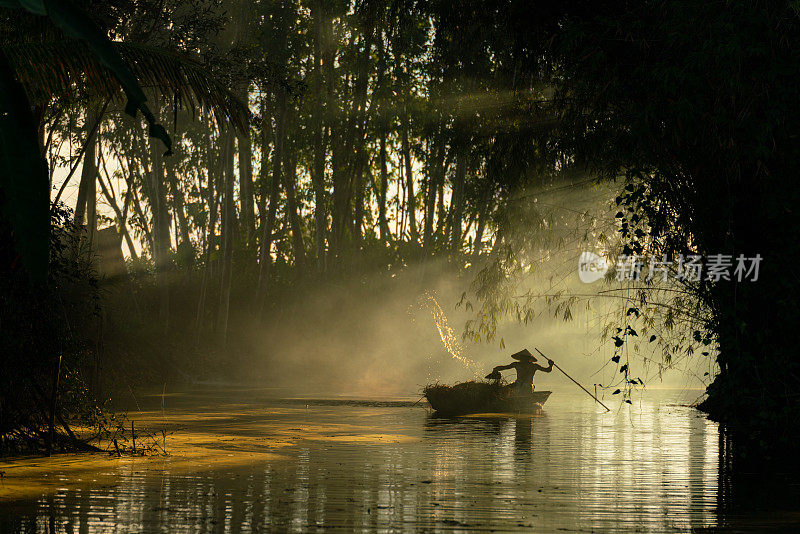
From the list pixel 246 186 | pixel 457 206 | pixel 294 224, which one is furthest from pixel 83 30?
pixel 246 186

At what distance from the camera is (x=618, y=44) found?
389 inches

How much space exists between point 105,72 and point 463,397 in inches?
492

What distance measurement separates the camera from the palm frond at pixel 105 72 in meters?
8.86

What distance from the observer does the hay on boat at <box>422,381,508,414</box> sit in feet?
66.2

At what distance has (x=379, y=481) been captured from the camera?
9.92 meters

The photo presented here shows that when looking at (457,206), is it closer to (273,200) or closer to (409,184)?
(409,184)

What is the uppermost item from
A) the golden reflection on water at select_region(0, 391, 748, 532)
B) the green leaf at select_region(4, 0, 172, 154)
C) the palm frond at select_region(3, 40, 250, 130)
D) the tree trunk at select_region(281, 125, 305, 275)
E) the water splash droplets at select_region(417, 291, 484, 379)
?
the tree trunk at select_region(281, 125, 305, 275)

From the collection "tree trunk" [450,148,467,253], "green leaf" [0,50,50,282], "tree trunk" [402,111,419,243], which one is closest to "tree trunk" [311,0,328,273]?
"tree trunk" [402,111,419,243]

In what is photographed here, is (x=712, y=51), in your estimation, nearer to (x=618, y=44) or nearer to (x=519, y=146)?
(x=618, y=44)

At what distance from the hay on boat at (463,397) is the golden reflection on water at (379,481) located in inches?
100

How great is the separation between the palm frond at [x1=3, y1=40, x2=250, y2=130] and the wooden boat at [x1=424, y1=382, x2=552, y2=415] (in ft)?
34.9

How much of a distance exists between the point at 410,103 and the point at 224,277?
9499 millimetres

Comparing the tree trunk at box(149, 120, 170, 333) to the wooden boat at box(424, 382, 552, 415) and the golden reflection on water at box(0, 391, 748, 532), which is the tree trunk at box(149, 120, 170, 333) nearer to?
the wooden boat at box(424, 382, 552, 415)

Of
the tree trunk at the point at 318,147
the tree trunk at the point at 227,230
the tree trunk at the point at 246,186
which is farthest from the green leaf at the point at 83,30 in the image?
the tree trunk at the point at 318,147
